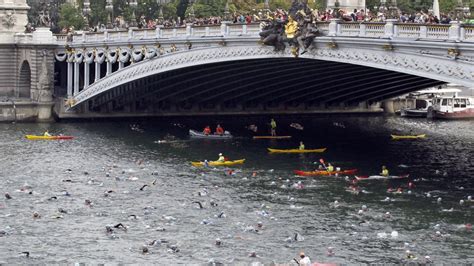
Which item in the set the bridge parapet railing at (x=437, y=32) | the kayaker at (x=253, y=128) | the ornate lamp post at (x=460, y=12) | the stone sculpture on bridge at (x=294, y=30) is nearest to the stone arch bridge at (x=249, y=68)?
the bridge parapet railing at (x=437, y=32)

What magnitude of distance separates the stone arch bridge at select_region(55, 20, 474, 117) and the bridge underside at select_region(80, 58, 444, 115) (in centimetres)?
8

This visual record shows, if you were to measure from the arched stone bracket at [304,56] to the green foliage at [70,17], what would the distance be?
38.4 m

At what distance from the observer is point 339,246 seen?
4941 centimetres

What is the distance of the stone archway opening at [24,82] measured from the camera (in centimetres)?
10281

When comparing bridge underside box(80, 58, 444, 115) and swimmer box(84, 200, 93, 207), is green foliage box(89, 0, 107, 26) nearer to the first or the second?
bridge underside box(80, 58, 444, 115)

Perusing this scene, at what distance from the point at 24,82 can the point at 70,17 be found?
106 feet

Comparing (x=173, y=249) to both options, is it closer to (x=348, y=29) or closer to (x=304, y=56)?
(x=348, y=29)

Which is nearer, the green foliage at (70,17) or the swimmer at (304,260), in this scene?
the swimmer at (304,260)

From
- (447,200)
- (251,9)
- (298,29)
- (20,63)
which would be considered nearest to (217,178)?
(298,29)

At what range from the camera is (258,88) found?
9175 centimetres

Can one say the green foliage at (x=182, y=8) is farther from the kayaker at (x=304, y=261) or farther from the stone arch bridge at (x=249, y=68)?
the kayaker at (x=304, y=261)

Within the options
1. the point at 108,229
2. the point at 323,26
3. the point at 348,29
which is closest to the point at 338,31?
the point at 348,29

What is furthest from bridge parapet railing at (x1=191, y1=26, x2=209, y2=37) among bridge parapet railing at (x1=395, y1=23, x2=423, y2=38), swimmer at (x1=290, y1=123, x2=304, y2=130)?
bridge parapet railing at (x1=395, y1=23, x2=423, y2=38)

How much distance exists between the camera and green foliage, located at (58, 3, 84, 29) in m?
132
